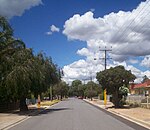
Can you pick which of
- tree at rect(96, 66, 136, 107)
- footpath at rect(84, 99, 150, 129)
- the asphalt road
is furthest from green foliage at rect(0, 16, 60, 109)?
tree at rect(96, 66, 136, 107)

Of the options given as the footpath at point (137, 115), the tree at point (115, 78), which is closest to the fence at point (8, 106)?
the tree at point (115, 78)

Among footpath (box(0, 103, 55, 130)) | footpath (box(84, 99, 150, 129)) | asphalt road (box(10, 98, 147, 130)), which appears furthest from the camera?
footpath (box(84, 99, 150, 129))

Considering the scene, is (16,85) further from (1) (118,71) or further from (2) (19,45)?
(1) (118,71)

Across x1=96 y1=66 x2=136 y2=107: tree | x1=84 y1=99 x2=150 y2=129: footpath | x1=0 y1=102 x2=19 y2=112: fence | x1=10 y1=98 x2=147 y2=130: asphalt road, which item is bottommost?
x1=10 y1=98 x2=147 y2=130: asphalt road

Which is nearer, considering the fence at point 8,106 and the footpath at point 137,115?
the footpath at point 137,115

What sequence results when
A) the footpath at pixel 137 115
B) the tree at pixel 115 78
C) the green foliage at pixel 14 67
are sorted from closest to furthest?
the footpath at pixel 137 115 → the green foliage at pixel 14 67 → the tree at pixel 115 78

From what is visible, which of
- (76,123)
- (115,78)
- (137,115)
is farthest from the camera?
(115,78)

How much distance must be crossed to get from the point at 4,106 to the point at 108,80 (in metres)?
13.9

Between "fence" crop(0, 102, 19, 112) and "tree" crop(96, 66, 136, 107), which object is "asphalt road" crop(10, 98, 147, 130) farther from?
"tree" crop(96, 66, 136, 107)

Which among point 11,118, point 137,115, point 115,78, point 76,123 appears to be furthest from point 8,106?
point 76,123

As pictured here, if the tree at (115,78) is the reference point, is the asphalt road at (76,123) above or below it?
below

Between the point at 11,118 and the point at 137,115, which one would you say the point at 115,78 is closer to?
the point at 137,115

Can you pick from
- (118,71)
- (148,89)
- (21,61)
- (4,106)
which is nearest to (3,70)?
(21,61)

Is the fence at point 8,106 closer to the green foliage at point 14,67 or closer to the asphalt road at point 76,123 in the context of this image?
the green foliage at point 14,67
